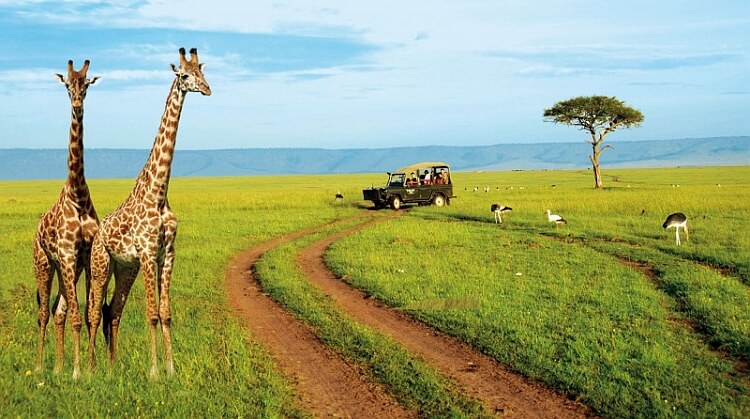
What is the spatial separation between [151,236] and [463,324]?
18.9ft

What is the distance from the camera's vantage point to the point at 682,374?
903cm

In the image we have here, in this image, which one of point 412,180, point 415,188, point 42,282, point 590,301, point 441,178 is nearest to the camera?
point 42,282

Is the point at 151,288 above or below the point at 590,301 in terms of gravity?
above

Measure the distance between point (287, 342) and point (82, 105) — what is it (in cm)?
485

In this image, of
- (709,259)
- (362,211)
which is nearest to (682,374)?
(709,259)

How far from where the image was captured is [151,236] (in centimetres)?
831

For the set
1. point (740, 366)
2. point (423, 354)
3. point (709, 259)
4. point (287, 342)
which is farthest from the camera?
point (709, 259)

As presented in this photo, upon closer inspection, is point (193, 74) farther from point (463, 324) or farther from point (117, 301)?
point (463, 324)

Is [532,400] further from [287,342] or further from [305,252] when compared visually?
[305,252]

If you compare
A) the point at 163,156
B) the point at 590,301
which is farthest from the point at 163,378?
the point at 590,301

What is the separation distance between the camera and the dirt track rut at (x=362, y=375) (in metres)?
8.05

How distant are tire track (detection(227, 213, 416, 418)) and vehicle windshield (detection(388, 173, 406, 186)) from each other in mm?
25945

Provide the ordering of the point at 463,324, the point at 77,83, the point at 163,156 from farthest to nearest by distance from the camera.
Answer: the point at 463,324 < the point at 163,156 < the point at 77,83

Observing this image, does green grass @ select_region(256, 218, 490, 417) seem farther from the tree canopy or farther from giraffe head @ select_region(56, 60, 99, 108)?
the tree canopy
